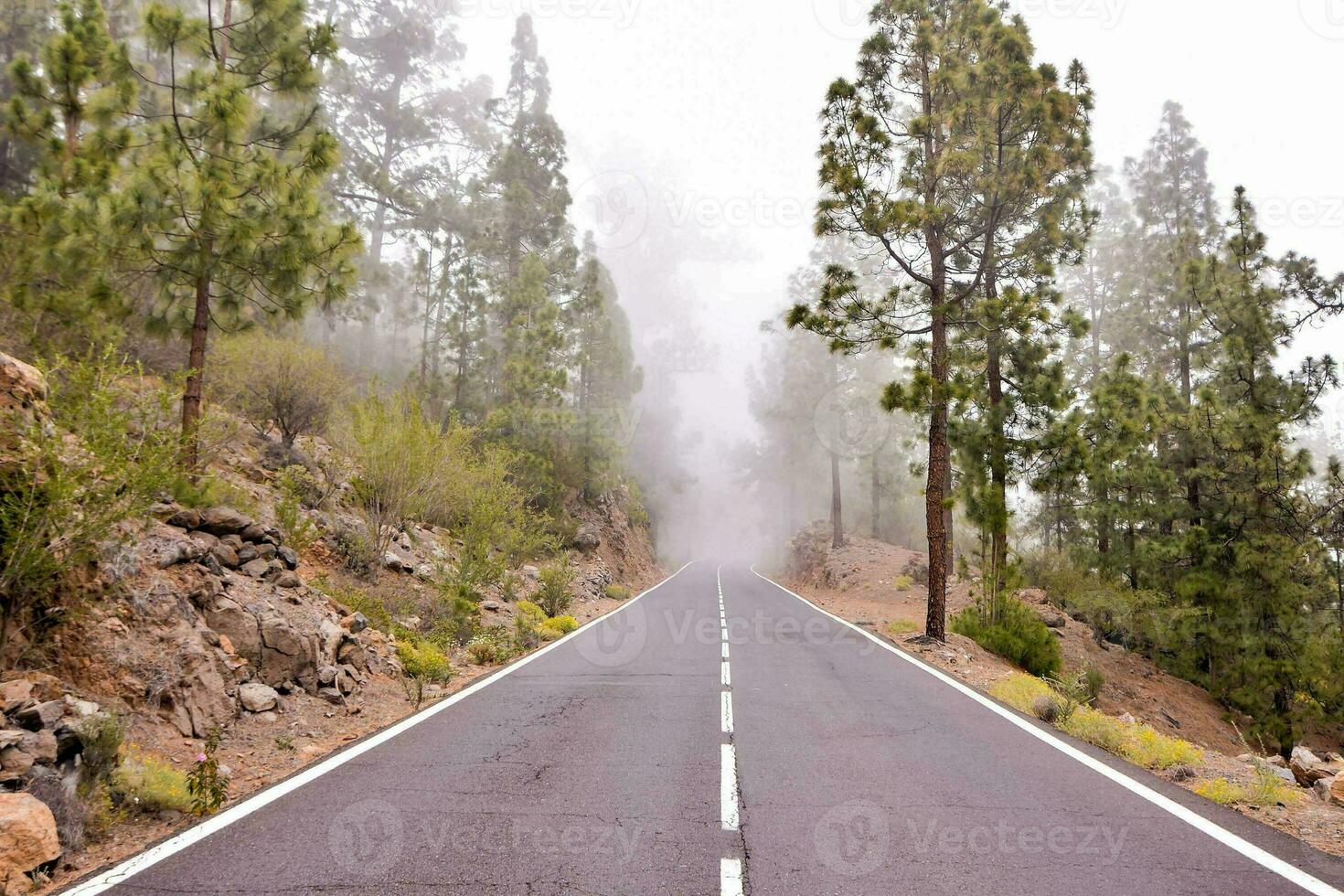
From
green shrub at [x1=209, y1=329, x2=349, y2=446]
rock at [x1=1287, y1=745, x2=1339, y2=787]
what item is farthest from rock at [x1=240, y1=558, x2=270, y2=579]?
rock at [x1=1287, y1=745, x2=1339, y2=787]

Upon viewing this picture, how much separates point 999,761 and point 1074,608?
15.6m

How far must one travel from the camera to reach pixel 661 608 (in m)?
18.2

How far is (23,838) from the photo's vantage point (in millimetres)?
3197

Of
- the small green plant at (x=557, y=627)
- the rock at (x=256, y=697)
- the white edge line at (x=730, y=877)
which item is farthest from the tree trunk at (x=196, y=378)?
the white edge line at (x=730, y=877)

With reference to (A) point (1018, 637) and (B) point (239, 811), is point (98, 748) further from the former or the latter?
(A) point (1018, 637)

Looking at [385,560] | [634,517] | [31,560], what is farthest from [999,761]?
[634,517]

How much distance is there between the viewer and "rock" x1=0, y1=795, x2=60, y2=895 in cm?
308

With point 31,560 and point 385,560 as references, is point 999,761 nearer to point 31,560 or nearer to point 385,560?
point 31,560

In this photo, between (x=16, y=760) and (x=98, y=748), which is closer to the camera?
(x=16, y=760)

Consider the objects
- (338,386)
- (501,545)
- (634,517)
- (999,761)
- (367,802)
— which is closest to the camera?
(367,802)

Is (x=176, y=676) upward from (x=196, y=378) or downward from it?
downward

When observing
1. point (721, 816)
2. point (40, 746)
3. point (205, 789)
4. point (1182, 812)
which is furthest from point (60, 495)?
point (1182, 812)

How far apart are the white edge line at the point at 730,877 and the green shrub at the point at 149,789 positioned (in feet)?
11.5

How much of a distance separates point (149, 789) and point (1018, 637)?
12.3m
